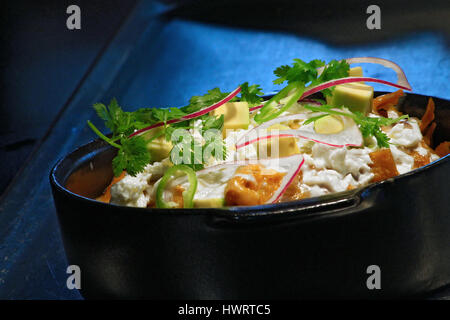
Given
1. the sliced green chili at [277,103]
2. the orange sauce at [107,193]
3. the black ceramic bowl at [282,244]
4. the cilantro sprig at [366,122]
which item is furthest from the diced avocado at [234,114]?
the black ceramic bowl at [282,244]

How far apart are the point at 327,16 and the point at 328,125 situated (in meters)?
1.14

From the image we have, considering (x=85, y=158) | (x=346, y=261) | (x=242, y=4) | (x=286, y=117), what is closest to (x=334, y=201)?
(x=346, y=261)

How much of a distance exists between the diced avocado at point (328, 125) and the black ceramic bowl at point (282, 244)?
0.80ft

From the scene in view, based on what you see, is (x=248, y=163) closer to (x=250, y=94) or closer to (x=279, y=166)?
(x=279, y=166)

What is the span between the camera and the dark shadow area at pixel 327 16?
6.39 feet

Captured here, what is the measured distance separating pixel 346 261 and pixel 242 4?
1.66 m

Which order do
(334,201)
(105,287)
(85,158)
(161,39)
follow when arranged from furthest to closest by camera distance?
(161,39) → (85,158) → (105,287) → (334,201)

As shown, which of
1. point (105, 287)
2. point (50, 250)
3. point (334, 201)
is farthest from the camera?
point (50, 250)

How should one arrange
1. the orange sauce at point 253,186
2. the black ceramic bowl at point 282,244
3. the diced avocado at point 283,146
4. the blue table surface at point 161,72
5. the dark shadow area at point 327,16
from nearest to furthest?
1. the black ceramic bowl at point 282,244
2. the orange sauce at point 253,186
3. the diced avocado at point 283,146
4. the blue table surface at point 161,72
5. the dark shadow area at point 327,16

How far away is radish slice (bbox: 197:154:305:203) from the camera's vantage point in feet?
3.20

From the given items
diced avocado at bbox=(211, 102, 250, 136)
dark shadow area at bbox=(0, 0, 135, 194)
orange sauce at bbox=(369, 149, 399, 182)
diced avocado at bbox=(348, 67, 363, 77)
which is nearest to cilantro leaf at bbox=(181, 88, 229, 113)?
diced avocado at bbox=(211, 102, 250, 136)

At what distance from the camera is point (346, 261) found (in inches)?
34.6

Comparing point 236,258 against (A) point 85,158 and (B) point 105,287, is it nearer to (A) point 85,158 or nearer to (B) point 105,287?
(B) point 105,287

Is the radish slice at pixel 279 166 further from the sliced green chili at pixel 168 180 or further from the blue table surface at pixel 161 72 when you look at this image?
the blue table surface at pixel 161 72
